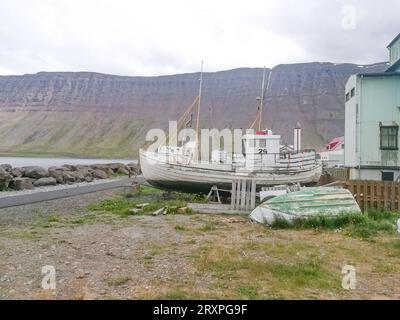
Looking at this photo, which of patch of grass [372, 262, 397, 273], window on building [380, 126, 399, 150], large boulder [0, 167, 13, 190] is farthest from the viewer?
large boulder [0, 167, 13, 190]

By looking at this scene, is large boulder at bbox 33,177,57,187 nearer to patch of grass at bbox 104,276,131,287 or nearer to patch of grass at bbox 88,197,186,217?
patch of grass at bbox 88,197,186,217

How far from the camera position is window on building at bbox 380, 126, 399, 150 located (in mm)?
21188

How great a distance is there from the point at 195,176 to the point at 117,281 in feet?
46.3

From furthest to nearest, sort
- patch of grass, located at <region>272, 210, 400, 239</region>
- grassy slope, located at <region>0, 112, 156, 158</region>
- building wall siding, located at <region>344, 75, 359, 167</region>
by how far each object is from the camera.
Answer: grassy slope, located at <region>0, 112, 156, 158</region>
building wall siding, located at <region>344, 75, 359, 167</region>
patch of grass, located at <region>272, 210, 400, 239</region>

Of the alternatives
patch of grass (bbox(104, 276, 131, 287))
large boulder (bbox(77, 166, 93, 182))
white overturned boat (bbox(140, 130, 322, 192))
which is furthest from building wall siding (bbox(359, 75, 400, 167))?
large boulder (bbox(77, 166, 93, 182))

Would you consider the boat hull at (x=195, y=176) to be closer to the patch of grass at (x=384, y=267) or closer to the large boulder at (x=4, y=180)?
the large boulder at (x=4, y=180)

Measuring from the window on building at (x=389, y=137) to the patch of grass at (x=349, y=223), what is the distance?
8153 millimetres

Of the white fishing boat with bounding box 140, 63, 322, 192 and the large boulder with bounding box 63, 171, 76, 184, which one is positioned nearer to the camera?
the white fishing boat with bounding box 140, 63, 322, 192

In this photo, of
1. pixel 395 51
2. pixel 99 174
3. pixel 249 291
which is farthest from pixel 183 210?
pixel 99 174

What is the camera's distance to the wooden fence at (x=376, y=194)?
14.8m

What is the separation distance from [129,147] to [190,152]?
142 meters

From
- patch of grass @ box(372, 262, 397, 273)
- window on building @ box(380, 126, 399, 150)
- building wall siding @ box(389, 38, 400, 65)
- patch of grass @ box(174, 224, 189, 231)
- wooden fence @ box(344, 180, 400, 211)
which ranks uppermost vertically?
building wall siding @ box(389, 38, 400, 65)

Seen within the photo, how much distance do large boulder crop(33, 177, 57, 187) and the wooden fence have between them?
23326 millimetres
